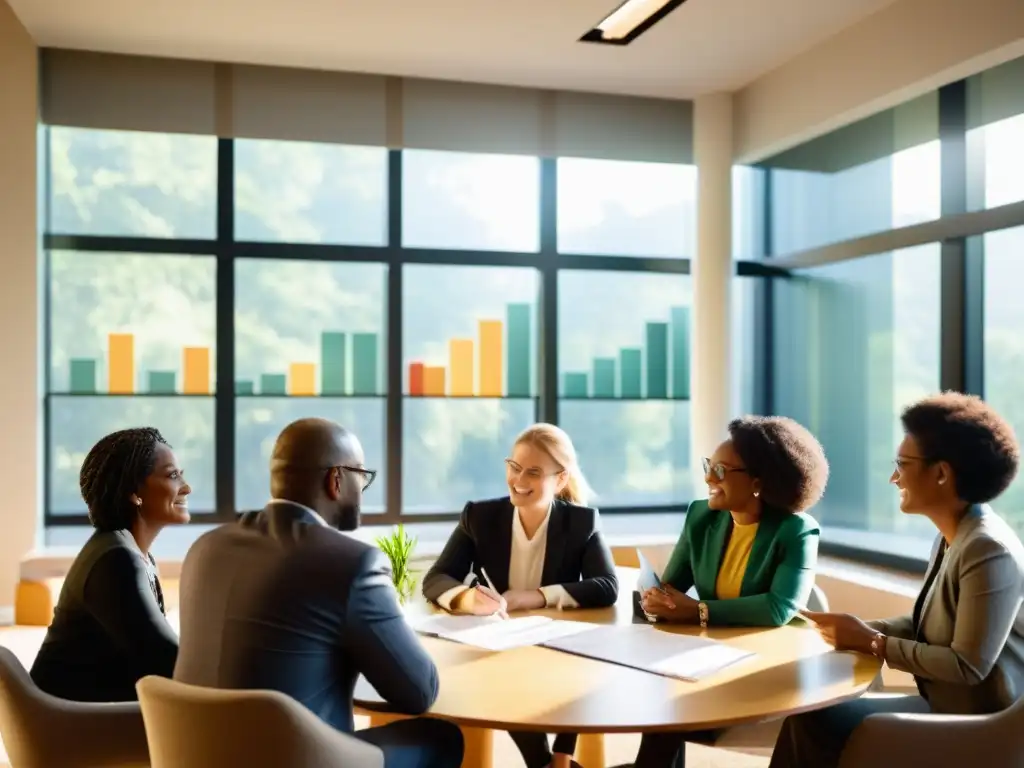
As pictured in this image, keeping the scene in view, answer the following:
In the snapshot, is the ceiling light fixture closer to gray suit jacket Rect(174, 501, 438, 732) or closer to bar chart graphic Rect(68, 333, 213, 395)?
bar chart graphic Rect(68, 333, 213, 395)

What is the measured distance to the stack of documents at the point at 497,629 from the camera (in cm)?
239

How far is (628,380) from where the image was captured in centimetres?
605

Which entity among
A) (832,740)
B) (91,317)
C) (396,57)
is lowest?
(832,740)

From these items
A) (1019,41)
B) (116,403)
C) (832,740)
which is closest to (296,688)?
(832,740)

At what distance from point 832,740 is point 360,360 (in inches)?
153

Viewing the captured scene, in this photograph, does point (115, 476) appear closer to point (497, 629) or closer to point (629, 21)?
point (497, 629)

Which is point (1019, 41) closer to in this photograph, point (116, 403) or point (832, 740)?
point (832, 740)

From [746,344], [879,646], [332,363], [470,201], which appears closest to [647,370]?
[746,344]

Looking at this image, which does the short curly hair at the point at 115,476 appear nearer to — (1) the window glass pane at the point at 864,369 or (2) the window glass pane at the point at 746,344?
(1) the window glass pane at the point at 864,369

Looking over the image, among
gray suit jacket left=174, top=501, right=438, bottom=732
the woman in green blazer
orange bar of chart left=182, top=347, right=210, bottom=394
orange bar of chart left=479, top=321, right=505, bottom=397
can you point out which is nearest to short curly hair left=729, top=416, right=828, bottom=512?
the woman in green blazer

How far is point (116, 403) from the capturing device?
5488 mm

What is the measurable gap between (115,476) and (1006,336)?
354 cm

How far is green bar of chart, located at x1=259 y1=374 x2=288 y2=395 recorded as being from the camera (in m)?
5.60

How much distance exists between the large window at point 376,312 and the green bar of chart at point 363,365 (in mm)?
11
